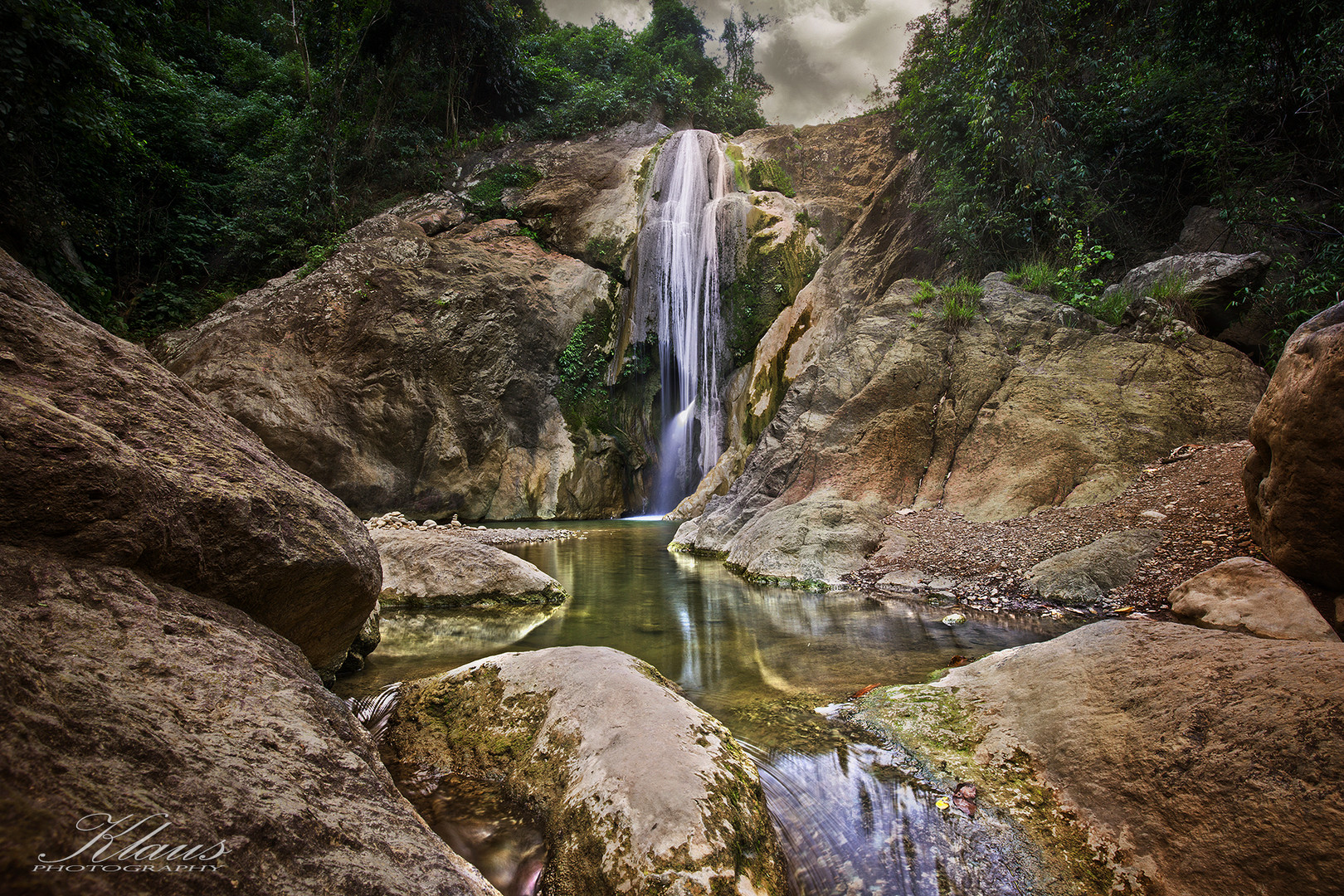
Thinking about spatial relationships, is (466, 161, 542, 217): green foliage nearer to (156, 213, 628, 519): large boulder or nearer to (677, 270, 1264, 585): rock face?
(156, 213, 628, 519): large boulder

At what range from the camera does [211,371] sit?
37.1 ft

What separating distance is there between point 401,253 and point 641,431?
810 cm

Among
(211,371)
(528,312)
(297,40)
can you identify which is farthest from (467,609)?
(297,40)

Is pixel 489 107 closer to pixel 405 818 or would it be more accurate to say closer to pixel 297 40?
pixel 297 40

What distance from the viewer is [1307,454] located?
2.95m

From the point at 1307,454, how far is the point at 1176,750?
7.87 ft

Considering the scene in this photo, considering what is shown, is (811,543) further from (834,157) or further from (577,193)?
(834,157)

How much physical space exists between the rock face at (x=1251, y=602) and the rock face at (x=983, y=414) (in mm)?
2159

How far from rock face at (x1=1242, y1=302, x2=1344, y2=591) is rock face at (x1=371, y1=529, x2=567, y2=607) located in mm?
5320

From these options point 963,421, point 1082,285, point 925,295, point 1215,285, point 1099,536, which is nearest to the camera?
point 1099,536

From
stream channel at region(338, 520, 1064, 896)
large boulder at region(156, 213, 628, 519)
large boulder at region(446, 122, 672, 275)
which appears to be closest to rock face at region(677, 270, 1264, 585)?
stream channel at region(338, 520, 1064, 896)

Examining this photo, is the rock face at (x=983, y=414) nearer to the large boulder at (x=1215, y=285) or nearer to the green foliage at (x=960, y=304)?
the green foliage at (x=960, y=304)

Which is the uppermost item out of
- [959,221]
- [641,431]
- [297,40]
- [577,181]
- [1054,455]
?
[297,40]

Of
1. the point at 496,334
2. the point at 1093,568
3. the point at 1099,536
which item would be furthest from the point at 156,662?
the point at 496,334
